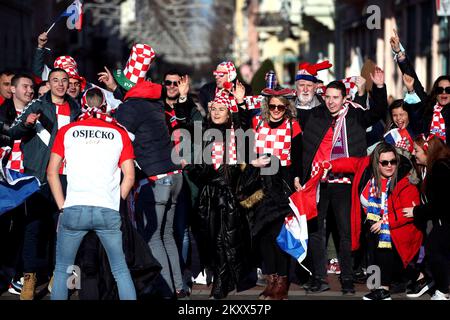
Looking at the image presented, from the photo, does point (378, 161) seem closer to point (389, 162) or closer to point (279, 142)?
point (389, 162)

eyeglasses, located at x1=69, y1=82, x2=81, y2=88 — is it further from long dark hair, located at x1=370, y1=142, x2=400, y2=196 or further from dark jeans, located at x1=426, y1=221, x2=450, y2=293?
dark jeans, located at x1=426, y1=221, x2=450, y2=293

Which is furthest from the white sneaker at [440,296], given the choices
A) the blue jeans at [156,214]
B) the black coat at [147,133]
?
the black coat at [147,133]

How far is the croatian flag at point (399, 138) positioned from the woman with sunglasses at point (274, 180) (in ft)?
5.05

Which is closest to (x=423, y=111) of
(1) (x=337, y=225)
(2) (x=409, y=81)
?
(2) (x=409, y=81)

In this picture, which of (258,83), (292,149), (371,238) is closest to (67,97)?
(292,149)

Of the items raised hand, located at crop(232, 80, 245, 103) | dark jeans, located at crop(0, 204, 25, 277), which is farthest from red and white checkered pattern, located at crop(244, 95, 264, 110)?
dark jeans, located at crop(0, 204, 25, 277)

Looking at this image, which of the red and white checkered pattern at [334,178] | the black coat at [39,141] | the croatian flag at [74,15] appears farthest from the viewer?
the croatian flag at [74,15]

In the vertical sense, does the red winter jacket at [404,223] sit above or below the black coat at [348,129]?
below

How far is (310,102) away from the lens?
11.0 metres

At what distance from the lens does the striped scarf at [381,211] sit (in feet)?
31.7

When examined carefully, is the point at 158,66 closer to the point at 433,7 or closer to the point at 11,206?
the point at 433,7

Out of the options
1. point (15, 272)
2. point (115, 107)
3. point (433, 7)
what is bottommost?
point (15, 272)

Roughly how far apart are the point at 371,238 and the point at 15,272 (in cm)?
345

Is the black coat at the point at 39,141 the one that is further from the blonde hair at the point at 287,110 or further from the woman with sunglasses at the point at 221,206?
the blonde hair at the point at 287,110
